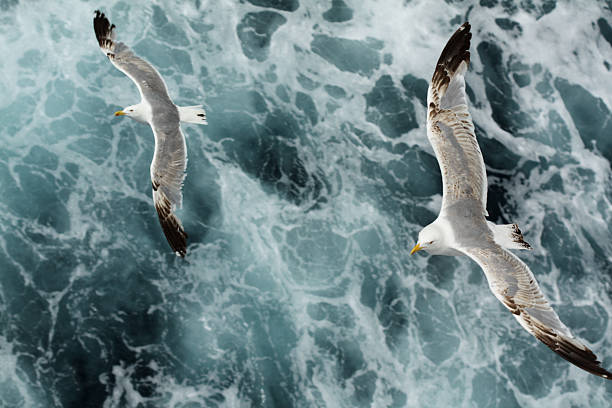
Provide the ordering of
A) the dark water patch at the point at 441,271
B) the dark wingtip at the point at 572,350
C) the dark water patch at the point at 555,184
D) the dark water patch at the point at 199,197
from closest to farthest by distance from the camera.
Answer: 1. the dark wingtip at the point at 572,350
2. the dark water patch at the point at 441,271
3. the dark water patch at the point at 199,197
4. the dark water patch at the point at 555,184

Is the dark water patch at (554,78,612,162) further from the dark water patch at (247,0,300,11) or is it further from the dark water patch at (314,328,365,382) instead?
the dark water patch at (314,328,365,382)

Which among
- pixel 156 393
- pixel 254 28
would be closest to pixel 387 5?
pixel 254 28

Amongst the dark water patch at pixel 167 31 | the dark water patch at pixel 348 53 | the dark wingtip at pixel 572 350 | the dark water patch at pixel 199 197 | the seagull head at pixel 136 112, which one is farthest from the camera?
the dark water patch at pixel 348 53

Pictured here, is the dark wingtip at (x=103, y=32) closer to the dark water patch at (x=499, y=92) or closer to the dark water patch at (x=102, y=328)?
the dark water patch at (x=102, y=328)

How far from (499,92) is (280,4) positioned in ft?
21.6

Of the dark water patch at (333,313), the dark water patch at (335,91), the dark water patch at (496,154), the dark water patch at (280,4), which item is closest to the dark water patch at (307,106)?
the dark water patch at (335,91)

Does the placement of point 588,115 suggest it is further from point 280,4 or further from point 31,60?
point 31,60

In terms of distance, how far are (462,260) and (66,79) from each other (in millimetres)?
10776

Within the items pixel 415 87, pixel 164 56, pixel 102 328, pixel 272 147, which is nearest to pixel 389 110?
pixel 415 87

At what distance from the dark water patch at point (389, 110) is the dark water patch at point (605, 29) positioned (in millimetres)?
6730

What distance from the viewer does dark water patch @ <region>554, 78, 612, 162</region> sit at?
17.3m

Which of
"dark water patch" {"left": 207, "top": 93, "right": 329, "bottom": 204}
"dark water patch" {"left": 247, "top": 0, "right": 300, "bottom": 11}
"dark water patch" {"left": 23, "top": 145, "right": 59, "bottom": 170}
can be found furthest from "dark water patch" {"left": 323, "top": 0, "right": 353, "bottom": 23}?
"dark water patch" {"left": 23, "top": 145, "right": 59, "bottom": 170}

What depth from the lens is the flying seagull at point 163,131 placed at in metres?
12.2

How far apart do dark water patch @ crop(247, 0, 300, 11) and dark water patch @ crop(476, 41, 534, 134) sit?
531cm
